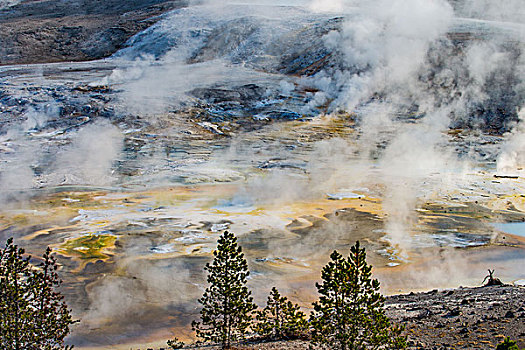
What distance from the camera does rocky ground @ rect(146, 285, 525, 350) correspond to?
400 inches

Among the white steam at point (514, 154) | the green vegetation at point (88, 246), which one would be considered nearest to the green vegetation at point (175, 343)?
the green vegetation at point (88, 246)

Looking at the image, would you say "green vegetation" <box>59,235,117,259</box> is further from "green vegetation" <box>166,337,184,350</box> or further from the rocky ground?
the rocky ground

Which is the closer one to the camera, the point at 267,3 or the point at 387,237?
the point at 387,237

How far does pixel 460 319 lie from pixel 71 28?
6600 centimetres

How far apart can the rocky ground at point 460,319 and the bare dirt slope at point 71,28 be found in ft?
178

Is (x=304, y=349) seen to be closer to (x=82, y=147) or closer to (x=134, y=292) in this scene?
(x=134, y=292)

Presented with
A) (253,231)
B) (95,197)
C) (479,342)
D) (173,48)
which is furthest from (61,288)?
(173,48)

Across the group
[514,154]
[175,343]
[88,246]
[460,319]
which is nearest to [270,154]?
[514,154]

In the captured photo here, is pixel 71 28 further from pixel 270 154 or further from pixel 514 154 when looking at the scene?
pixel 514 154

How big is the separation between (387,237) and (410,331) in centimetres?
905

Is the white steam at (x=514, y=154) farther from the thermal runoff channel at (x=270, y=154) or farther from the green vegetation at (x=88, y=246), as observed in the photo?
the green vegetation at (x=88, y=246)

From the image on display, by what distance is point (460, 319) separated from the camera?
442 inches

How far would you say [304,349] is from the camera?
10.2 metres

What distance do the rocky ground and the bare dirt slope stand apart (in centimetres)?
5411
